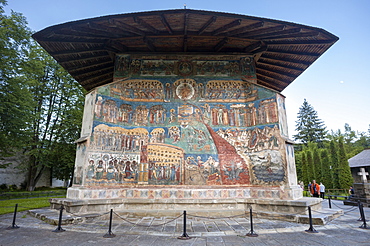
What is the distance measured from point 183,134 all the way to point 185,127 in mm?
358

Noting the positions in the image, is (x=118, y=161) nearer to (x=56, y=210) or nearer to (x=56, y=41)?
(x=56, y=210)

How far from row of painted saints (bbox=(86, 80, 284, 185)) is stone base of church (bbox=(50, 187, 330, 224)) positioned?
448mm

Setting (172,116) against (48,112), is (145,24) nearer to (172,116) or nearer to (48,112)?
(172,116)

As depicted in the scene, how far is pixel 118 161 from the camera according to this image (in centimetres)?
941

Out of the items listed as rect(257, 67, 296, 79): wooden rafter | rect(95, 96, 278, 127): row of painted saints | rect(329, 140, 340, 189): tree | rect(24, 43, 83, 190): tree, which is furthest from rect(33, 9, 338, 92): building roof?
rect(329, 140, 340, 189): tree

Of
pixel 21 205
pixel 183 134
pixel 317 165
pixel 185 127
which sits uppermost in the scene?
pixel 185 127

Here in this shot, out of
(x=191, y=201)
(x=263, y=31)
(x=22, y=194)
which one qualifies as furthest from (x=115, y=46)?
(x=22, y=194)

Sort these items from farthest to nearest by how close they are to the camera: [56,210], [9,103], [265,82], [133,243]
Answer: [265,82] → [9,103] → [56,210] → [133,243]

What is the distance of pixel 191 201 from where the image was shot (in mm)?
8938

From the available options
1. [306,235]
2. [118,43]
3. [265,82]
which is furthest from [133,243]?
[265,82]

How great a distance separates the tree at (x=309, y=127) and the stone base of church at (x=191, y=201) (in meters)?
42.7

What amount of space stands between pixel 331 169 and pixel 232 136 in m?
19.7

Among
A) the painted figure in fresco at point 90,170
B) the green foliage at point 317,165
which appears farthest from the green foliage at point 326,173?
the painted figure in fresco at point 90,170

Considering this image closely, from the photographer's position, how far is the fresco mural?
933 cm
